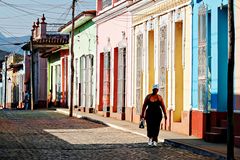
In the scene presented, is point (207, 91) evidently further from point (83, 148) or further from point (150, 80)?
point (150, 80)

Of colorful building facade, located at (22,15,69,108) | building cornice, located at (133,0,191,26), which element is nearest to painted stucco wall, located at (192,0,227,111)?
building cornice, located at (133,0,191,26)

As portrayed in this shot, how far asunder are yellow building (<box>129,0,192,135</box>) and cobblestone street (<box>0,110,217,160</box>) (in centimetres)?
162

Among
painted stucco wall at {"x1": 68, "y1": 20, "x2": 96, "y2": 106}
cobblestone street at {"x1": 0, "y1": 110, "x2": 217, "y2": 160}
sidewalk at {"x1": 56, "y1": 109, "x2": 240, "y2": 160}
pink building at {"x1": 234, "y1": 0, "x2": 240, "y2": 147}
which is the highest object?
painted stucco wall at {"x1": 68, "y1": 20, "x2": 96, "y2": 106}

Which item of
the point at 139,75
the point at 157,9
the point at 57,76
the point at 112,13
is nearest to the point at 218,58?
the point at 157,9

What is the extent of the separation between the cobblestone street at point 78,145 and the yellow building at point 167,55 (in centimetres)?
162

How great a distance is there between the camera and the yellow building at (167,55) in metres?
20.0

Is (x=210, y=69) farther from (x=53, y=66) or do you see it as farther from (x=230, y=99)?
(x=53, y=66)

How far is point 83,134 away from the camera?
20.8 m

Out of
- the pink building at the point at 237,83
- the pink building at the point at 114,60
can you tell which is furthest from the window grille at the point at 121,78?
the pink building at the point at 237,83

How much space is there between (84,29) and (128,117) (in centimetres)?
1139

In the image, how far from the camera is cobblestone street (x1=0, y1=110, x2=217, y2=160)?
14.7 metres

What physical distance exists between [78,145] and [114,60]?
1302cm

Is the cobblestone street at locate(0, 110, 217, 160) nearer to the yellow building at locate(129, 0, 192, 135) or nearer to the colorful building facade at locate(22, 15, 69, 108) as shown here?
the yellow building at locate(129, 0, 192, 135)

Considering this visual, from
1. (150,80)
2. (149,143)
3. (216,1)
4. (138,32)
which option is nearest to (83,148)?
(149,143)
